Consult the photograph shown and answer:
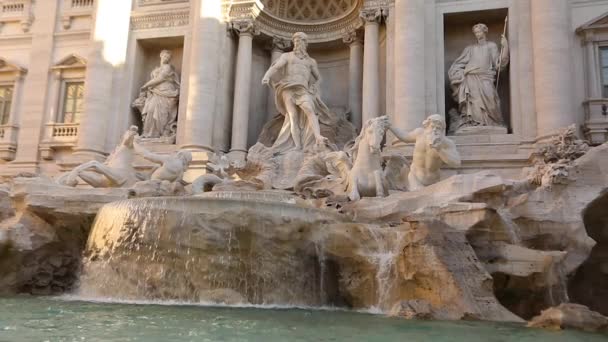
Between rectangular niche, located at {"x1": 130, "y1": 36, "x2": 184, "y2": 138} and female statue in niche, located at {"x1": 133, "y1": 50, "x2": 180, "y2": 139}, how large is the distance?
380 mm

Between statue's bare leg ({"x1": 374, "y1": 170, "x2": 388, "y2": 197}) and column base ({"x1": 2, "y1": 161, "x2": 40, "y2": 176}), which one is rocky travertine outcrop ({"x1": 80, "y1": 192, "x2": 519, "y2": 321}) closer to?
statue's bare leg ({"x1": 374, "y1": 170, "x2": 388, "y2": 197})

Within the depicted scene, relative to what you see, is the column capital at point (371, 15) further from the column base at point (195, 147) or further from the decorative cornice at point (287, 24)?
the column base at point (195, 147)

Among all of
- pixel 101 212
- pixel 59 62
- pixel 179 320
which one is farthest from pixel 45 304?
pixel 59 62

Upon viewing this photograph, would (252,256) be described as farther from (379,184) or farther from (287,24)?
(287,24)

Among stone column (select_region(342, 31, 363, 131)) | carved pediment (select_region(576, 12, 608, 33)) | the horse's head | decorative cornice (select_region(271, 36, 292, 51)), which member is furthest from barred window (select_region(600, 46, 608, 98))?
decorative cornice (select_region(271, 36, 292, 51))

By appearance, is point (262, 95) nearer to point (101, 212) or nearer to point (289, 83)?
point (289, 83)

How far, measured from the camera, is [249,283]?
7.07 meters

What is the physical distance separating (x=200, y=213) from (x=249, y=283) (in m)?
1.11

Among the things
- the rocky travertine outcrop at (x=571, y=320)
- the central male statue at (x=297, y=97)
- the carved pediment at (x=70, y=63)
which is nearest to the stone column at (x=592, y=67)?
the central male statue at (x=297, y=97)

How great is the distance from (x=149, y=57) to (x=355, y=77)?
6532 mm

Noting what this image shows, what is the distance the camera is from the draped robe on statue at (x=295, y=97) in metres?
13.7

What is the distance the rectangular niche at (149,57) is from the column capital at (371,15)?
5434 mm

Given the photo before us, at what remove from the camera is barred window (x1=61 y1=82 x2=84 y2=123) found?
16984 mm

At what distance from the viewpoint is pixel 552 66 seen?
12.6 m
